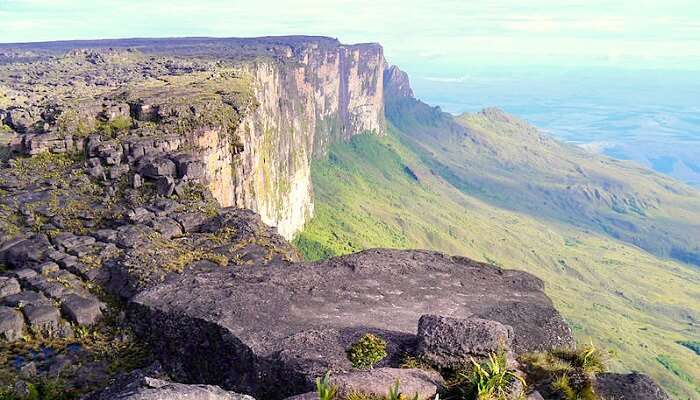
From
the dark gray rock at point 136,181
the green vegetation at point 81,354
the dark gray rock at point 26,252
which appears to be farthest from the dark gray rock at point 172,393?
the dark gray rock at point 136,181

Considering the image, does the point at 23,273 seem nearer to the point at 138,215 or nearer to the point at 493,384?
the point at 138,215

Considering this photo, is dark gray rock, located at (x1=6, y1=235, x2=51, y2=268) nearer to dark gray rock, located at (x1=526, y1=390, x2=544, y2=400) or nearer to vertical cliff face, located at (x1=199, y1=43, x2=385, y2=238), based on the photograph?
vertical cliff face, located at (x1=199, y1=43, x2=385, y2=238)

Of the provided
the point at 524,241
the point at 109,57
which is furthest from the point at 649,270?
the point at 109,57

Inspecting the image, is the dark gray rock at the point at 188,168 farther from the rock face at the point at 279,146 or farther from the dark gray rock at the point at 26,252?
the dark gray rock at the point at 26,252

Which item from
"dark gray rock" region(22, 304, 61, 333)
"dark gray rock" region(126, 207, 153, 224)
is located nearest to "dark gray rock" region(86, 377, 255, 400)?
"dark gray rock" region(22, 304, 61, 333)

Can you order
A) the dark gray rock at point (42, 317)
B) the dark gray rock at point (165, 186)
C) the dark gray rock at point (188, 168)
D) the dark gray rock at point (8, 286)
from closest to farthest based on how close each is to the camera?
the dark gray rock at point (42, 317)
the dark gray rock at point (8, 286)
the dark gray rock at point (165, 186)
the dark gray rock at point (188, 168)

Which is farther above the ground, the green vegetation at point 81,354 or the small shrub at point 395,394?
the small shrub at point 395,394
